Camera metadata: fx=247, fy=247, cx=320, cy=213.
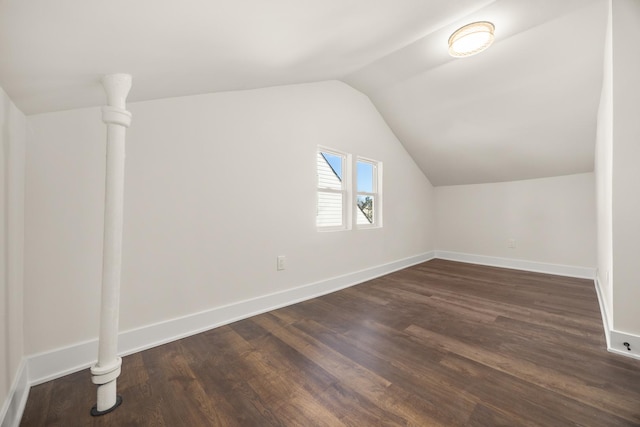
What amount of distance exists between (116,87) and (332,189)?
7.10 feet

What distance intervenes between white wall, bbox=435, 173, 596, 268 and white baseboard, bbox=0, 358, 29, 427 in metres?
5.23

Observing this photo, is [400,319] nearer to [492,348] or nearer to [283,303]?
[492,348]

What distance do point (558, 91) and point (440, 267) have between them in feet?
8.69

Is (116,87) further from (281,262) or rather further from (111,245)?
(281,262)

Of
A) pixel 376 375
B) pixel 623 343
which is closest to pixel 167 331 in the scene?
pixel 376 375

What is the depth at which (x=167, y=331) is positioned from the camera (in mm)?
1721

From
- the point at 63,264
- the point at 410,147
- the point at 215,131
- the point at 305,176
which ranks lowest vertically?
the point at 63,264

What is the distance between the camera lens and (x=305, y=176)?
8.40 feet

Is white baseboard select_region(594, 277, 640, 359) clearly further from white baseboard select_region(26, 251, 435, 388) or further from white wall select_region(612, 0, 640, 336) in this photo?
white baseboard select_region(26, 251, 435, 388)

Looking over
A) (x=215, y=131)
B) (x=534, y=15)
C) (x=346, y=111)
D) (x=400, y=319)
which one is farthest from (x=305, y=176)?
(x=534, y=15)

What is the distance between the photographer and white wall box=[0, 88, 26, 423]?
39.6 inches

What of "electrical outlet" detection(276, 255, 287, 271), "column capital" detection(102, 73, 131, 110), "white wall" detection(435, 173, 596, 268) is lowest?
"electrical outlet" detection(276, 255, 287, 271)

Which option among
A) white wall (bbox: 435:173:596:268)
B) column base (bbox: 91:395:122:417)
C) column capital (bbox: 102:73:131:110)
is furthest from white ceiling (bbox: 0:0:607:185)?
column base (bbox: 91:395:122:417)

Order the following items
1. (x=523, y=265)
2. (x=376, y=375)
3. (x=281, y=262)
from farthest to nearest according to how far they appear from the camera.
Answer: (x=523, y=265) → (x=281, y=262) → (x=376, y=375)
